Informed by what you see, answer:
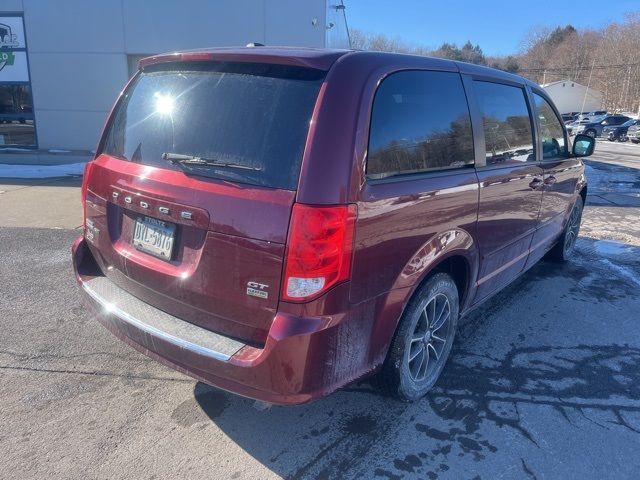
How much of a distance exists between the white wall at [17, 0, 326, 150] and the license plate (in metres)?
11.2

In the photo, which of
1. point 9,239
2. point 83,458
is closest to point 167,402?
point 83,458

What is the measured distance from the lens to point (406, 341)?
2.69 meters

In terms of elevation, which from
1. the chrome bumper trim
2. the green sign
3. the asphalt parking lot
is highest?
the green sign

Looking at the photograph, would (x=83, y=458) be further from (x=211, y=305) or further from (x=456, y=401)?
(x=456, y=401)

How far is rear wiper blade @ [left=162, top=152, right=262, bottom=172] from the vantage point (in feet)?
7.30

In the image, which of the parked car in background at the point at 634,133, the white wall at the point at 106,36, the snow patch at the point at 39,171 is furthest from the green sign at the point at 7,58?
the parked car in background at the point at 634,133

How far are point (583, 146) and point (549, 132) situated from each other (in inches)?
26.2

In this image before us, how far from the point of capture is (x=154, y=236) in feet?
8.09

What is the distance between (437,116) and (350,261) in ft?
3.77

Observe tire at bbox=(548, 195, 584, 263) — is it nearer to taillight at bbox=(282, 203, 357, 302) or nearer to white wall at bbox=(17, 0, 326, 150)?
taillight at bbox=(282, 203, 357, 302)

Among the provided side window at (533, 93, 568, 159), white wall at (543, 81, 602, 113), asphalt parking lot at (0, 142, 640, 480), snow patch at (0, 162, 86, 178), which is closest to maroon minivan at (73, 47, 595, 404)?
asphalt parking lot at (0, 142, 640, 480)

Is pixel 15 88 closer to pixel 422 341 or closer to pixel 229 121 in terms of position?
pixel 229 121

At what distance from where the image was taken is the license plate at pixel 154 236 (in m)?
2.39

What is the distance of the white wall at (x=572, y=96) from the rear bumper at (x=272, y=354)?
258 ft
